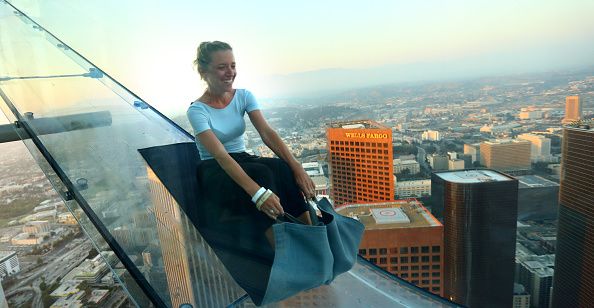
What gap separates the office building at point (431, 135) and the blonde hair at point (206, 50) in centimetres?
250

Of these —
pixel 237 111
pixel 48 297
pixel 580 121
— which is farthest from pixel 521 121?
pixel 48 297

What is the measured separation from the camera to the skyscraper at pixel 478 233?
2.83 meters

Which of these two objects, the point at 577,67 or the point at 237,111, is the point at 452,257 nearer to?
the point at 577,67

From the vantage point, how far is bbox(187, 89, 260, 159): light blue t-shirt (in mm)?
1133

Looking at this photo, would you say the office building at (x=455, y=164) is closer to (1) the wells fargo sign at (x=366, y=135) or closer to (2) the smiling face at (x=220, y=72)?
(1) the wells fargo sign at (x=366, y=135)

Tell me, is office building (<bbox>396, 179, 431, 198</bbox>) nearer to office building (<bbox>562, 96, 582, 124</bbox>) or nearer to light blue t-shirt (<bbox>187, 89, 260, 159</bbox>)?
office building (<bbox>562, 96, 582, 124</bbox>)

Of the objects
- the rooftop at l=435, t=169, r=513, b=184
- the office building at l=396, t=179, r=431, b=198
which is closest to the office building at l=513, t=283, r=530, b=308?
the rooftop at l=435, t=169, r=513, b=184

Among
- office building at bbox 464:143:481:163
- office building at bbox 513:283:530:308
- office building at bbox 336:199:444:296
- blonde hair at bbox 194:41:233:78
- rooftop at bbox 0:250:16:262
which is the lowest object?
office building at bbox 513:283:530:308

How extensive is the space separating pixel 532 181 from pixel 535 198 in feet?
0.44

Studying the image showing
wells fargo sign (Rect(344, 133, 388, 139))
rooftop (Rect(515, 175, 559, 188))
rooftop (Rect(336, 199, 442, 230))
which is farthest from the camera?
wells fargo sign (Rect(344, 133, 388, 139))

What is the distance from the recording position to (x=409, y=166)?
3.42m

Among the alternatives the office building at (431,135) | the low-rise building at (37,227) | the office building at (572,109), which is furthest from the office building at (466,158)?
the low-rise building at (37,227)

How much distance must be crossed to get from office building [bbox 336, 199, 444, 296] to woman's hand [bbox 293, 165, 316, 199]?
149 cm

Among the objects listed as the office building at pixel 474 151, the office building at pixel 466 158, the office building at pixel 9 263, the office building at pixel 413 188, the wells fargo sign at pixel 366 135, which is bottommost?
the office building at pixel 413 188
